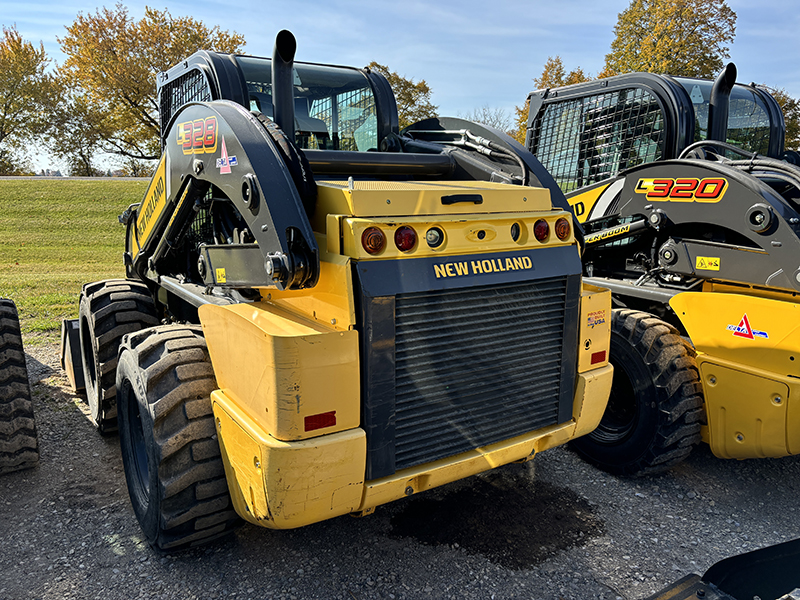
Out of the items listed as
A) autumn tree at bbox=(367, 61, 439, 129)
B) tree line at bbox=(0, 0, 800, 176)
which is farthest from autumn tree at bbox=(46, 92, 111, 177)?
autumn tree at bbox=(367, 61, 439, 129)

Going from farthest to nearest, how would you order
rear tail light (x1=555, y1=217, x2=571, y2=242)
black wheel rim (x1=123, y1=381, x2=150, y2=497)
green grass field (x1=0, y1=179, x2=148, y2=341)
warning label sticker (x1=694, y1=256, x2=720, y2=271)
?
green grass field (x1=0, y1=179, x2=148, y2=341) < warning label sticker (x1=694, y1=256, x2=720, y2=271) < black wheel rim (x1=123, y1=381, x2=150, y2=497) < rear tail light (x1=555, y1=217, x2=571, y2=242)

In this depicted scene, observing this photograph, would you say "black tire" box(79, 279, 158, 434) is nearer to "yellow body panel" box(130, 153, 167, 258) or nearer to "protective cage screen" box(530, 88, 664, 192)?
"yellow body panel" box(130, 153, 167, 258)

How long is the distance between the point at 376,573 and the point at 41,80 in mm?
33438

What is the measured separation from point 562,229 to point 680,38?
2251 cm

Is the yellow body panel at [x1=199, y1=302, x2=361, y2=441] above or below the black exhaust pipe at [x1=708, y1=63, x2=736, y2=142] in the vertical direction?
below

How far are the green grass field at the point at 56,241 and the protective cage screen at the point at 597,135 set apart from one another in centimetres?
627

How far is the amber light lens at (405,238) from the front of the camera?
8.22 ft

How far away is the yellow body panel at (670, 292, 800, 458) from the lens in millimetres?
3434

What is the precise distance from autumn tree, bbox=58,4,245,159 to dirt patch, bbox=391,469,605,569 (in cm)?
2501

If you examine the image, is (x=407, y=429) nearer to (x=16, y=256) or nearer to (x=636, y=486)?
(x=636, y=486)

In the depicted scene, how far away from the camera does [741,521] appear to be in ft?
11.8

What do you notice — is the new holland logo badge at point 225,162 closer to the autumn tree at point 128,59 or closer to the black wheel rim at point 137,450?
the black wheel rim at point 137,450

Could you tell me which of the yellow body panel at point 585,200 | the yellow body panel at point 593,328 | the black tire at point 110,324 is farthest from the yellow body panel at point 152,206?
the yellow body panel at point 585,200

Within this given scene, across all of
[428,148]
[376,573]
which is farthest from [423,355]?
[428,148]
